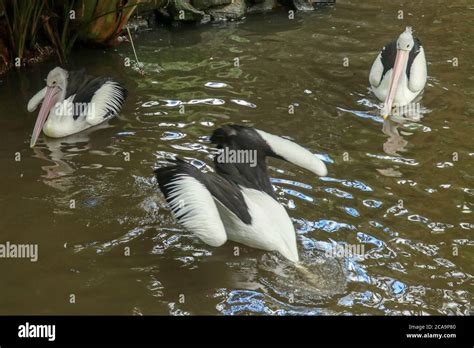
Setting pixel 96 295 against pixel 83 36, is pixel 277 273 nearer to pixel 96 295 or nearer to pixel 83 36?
pixel 96 295

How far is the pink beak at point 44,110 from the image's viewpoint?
21.1 ft

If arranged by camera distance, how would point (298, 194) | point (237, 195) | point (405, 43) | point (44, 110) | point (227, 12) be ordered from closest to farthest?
point (237, 195)
point (298, 194)
point (44, 110)
point (405, 43)
point (227, 12)

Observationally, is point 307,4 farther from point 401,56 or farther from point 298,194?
point 298,194

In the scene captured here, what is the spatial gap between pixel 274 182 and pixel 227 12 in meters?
5.13

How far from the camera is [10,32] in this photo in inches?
305

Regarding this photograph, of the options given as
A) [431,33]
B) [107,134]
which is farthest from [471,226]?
[431,33]

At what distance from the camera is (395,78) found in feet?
23.9

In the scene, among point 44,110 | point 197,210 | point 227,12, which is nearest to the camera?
point 197,210

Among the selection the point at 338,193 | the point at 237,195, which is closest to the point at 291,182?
the point at 338,193

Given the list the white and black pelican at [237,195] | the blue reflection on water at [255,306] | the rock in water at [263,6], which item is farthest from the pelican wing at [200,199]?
the rock in water at [263,6]

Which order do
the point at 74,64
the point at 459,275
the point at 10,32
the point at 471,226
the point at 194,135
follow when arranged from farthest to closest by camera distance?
the point at 74,64
the point at 10,32
the point at 194,135
the point at 471,226
the point at 459,275

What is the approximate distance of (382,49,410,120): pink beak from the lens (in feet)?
22.9

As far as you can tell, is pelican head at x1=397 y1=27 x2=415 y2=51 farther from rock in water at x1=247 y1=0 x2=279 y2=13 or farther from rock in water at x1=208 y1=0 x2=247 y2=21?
rock in water at x1=247 y1=0 x2=279 y2=13
